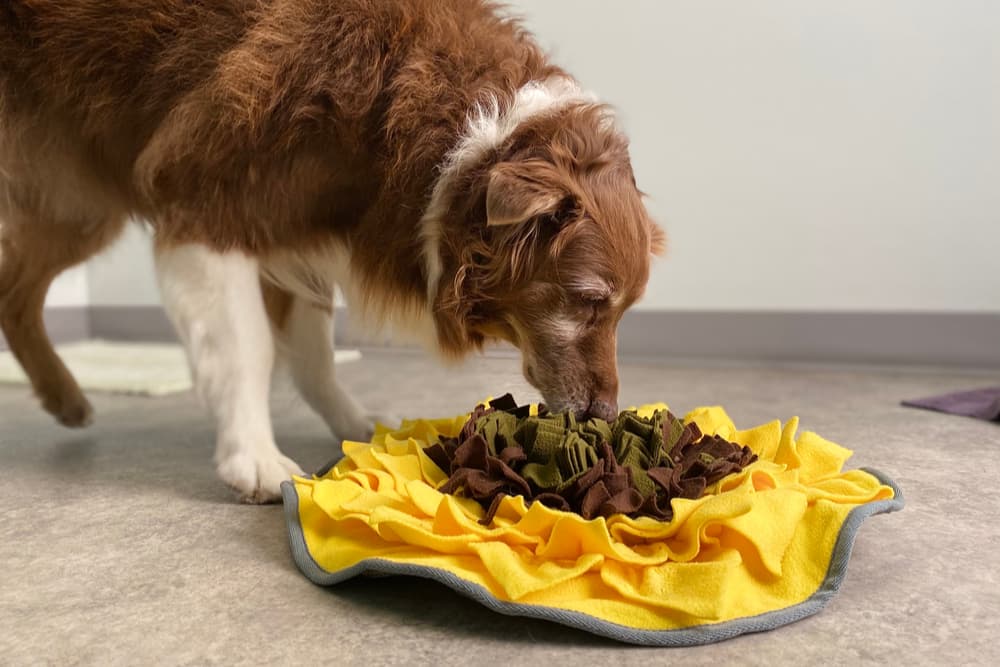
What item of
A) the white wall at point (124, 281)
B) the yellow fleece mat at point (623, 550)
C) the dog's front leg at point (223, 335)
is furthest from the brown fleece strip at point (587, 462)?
the white wall at point (124, 281)

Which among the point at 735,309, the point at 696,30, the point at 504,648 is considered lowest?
the point at 735,309

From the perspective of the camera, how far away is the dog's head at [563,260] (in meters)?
1.92

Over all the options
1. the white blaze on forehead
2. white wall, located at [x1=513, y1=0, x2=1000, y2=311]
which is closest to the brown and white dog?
the white blaze on forehead

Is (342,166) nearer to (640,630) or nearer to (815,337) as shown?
(640,630)

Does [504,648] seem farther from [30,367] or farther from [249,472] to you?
[30,367]

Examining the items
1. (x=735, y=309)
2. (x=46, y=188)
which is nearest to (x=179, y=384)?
(x=46, y=188)

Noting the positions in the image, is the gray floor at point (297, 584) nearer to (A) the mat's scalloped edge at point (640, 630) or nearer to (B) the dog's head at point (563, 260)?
(A) the mat's scalloped edge at point (640, 630)

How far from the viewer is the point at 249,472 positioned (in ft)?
6.45

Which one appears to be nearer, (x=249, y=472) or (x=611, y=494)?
(x=611, y=494)

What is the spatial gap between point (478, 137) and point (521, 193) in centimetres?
24

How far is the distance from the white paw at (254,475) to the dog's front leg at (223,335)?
0.10ft

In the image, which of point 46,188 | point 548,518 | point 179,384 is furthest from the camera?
point 179,384

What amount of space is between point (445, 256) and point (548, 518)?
0.77 metres

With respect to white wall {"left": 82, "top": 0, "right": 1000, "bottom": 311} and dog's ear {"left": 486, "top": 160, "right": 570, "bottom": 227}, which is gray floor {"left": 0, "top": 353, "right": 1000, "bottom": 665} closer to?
dog's ear {"left": 486, "top": 160, "right": 570, "bottom": 227}
